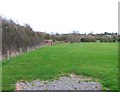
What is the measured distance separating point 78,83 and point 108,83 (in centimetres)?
103

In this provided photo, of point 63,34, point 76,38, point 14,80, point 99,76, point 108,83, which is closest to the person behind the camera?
point 108,83

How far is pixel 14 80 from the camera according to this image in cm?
1050

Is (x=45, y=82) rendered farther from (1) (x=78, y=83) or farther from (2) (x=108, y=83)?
(2) (x=108, y=83)

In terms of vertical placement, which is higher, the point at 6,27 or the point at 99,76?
the point at 6,27

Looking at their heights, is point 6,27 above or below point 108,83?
above

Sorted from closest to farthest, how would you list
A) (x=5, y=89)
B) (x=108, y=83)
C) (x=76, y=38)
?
(x=5, y=89), (x=108, y=83), (x=76, y=38)

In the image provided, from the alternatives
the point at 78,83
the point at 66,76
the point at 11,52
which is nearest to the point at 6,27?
the point at 11,52

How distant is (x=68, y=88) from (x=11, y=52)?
54.9 ft

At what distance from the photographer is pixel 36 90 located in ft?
28.5

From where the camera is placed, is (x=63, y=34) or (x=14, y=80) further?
(x=63, y=34)

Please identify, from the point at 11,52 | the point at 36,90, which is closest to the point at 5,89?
the point at 36,90

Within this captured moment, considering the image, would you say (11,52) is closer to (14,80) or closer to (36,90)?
(14,80)

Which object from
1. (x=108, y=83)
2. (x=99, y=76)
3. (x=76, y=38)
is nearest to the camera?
(x=108, y=83)

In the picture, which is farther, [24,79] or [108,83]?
[24,79]
